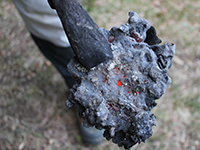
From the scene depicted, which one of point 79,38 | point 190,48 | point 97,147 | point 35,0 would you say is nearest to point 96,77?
point 79,38

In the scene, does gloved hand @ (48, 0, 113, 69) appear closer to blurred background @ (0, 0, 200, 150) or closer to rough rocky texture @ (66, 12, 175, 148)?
rough rocky texture @ (66, 12, 175, 148)

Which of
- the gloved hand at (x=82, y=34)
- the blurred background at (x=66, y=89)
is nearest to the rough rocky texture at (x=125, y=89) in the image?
the gloved hand at (x=82, y=34)

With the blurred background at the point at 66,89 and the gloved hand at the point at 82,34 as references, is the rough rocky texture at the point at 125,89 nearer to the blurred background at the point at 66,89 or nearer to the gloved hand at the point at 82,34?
the gloved hand at the point at 82,34

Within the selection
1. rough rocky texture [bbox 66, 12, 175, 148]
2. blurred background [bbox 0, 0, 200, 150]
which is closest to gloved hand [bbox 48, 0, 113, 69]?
rough rocky texture [bbox 66, 12, 175, 148]

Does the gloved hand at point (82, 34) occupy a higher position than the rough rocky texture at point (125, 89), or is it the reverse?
the gloved hand at point (82, 34)

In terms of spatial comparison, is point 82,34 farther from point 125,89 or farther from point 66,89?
point 66,89

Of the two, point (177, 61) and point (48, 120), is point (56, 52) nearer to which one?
point (48, 120)
